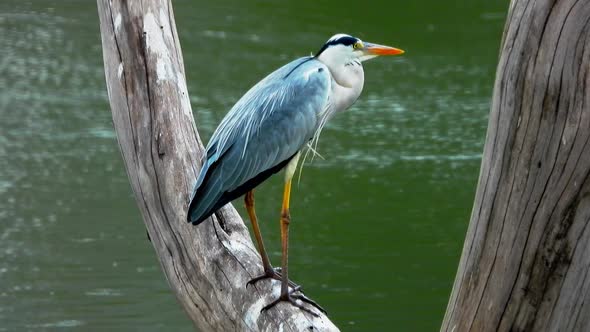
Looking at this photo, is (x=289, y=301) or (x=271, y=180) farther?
(x=271, y=180)

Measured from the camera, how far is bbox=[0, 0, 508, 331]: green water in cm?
655

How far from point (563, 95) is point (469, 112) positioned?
7502mm

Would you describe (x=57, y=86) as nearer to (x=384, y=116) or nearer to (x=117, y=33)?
(x=384, y=116)

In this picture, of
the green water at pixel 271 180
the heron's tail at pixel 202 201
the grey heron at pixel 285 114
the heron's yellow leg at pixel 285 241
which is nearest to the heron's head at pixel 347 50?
the grey heron at pixel 285 114

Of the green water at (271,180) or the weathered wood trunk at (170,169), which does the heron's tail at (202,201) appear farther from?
the green water at (271,180)

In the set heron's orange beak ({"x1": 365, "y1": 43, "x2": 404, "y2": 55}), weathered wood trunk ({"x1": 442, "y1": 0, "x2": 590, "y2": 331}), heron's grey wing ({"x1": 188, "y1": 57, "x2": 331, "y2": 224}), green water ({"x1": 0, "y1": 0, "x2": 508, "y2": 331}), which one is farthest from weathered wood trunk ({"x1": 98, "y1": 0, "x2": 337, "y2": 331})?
green water ({"x1": 0, "y1": 0, "x2": 508, "y2": 331})

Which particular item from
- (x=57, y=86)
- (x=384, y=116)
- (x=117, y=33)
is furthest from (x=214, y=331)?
(x=57, y=86)

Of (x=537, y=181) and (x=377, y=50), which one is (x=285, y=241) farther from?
(x=537, y=181)

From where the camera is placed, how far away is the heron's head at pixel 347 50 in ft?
10.7

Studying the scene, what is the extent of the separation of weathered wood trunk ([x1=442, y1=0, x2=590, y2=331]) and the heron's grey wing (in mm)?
1200

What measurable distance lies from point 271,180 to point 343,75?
457 cm

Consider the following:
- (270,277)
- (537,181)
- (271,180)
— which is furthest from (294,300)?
(271,180)

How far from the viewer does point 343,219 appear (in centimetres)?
754

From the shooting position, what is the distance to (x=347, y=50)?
10.7 ft
